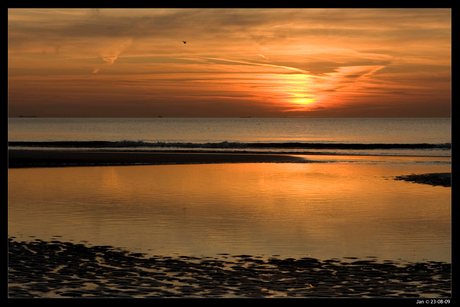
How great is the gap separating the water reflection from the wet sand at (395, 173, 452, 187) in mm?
1199

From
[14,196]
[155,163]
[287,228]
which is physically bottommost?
[287,228]

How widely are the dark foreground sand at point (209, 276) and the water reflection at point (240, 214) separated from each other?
0.77 metres

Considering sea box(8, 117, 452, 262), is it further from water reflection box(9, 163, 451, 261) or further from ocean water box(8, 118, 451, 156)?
ocean water box(8, 118, 451, 156)

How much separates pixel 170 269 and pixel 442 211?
10.9 meters

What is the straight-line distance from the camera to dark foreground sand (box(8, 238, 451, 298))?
31.6 ft

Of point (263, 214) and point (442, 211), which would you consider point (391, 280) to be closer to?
point (263, 214)

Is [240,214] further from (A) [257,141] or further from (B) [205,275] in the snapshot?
(A) [257,141]

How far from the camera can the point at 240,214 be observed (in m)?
16.9

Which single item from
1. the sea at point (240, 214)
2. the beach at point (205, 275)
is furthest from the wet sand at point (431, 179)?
the beach at point (205, 275)

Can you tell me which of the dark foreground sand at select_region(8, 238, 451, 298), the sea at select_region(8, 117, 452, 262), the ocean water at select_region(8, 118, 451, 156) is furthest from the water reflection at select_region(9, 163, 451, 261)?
the ocean water at select_region(8, 118, 451, 156)

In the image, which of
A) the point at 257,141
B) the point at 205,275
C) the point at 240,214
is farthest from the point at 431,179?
the point at 257,141

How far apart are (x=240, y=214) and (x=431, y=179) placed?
46.4ft
